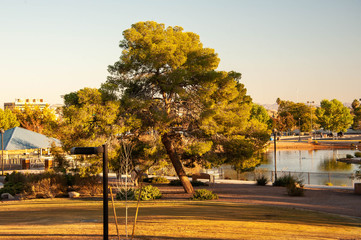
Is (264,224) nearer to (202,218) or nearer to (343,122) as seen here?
(202,218)

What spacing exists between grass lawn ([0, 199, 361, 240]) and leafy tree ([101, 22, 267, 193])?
5.08 m

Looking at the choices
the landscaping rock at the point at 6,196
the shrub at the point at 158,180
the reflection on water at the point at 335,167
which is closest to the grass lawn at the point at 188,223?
the landscaping rock at the point at 6,196

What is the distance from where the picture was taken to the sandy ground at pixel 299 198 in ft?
→ 57.2

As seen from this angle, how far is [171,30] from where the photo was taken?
72.7 ft

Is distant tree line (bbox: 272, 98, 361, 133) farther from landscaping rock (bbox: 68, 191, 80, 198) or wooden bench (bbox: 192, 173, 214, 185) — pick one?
landscaping rock (bbox: 68, 191, 80, 198)

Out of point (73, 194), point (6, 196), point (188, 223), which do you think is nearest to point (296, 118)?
point (73, 194)

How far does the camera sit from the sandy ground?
17.4 meters

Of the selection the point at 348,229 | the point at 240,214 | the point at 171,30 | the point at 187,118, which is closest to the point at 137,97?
the point at 187,118

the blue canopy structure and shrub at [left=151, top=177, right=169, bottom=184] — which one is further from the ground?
the blue canopy structure

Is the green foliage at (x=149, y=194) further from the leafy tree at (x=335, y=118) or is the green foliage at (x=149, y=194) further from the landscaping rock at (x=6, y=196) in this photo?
the leafy tree at (x=335, y=118)

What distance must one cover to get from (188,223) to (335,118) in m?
114

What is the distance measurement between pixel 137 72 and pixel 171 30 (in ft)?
10.1

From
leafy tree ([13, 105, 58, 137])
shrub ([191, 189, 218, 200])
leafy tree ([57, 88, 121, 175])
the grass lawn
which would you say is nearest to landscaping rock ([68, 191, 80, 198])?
leafy tree ([57, 88, 121, 175])

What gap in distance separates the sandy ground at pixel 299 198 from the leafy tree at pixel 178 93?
1.99 metres
